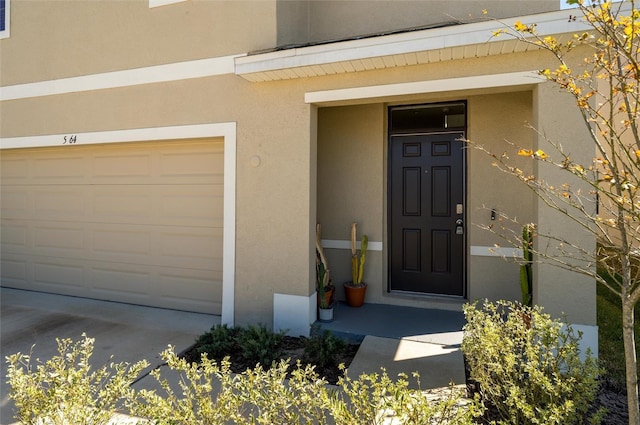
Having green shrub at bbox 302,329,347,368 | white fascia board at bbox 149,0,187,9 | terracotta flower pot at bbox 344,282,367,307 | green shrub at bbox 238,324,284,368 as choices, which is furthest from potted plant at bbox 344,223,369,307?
white fascia board at bbox 149,0,187,9

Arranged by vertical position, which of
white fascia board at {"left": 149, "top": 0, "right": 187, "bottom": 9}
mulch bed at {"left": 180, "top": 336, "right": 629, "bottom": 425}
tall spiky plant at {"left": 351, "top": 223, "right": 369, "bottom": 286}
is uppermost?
white fascia board at {"left": 149, "top": 0, "right": 187, "bottom": 9}

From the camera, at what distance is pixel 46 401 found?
2.26 m

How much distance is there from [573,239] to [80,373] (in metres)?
4.21

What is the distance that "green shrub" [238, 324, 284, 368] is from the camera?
3922mm

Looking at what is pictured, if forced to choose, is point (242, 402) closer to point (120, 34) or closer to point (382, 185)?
point (382, 185)

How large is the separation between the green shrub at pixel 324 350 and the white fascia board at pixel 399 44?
117 inches

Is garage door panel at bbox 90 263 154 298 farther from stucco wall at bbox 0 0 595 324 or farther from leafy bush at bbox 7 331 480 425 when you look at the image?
leafy bush at bbox 7 331 480 425

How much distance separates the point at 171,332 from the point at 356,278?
8.35 ft

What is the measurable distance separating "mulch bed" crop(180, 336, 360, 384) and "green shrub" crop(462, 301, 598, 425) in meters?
1.36

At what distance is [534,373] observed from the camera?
245 cm

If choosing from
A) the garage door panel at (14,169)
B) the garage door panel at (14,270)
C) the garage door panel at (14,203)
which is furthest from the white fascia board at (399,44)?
the garage door panel at (14,270)

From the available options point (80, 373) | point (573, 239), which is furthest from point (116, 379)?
point (573, 239)

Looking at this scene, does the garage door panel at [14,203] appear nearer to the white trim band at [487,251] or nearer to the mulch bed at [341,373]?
the mulch bed at [341,373]

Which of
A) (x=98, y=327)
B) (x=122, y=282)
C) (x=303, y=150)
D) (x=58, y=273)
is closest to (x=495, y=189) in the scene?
(x=303, y=150)
